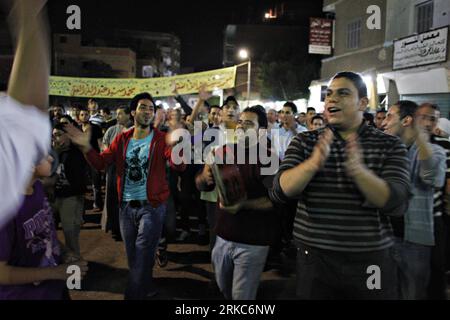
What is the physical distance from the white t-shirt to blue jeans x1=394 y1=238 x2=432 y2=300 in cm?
345

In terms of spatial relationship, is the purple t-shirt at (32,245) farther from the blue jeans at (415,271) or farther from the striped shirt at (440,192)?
the striped shirt at (440,192)

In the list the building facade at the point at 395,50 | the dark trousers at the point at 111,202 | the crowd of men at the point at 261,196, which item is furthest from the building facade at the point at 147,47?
the crowd of men at the point at 261,196

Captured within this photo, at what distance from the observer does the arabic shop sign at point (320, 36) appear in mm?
19344

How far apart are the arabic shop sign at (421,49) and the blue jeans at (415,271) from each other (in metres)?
10.1

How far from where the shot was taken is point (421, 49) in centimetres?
1298

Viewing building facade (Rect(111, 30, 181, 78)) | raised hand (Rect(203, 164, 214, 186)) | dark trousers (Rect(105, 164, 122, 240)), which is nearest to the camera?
raised hand (Rect(203, 164, 214, 186))

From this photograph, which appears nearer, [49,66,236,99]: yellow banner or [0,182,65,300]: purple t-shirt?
[0,182,65,300]: purple t-shirt

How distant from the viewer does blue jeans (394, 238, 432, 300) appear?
3.72 m

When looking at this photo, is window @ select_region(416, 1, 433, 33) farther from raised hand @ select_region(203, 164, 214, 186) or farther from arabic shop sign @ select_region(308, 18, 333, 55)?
raised hand @ select_region(203, 164, 214, 186)

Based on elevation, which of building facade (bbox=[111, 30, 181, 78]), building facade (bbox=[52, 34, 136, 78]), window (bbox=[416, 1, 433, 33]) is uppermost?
building facade (bbox=[111, 30, 181, 78])

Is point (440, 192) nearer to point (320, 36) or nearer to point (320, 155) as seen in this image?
point (320, 155)

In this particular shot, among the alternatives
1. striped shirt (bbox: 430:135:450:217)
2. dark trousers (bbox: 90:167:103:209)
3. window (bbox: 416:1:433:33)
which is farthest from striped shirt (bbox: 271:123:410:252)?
window (bbox: 416:1:433:33)

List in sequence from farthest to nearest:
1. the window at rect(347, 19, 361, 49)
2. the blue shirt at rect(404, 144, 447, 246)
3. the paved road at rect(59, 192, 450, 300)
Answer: the window at rect(347, 19, 361, 49) < the paved road at rect(59, 192, 450, 300) < the blue shirt at rect(404, 144, 447, 246)
